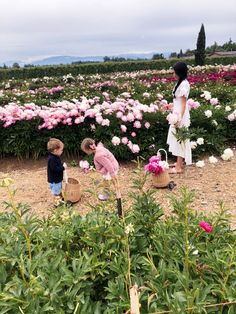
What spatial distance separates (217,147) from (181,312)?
5585mm

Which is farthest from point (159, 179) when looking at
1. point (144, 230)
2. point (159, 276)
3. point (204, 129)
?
point (159, 276)

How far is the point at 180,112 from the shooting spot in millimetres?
5727

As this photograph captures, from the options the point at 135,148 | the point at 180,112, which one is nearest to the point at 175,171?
the point at 135,148

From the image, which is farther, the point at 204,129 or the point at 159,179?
the point at 204,129

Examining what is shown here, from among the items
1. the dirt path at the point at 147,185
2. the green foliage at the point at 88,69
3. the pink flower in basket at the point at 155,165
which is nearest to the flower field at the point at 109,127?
the dirt path at the point at 147,185

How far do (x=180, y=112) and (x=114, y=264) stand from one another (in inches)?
154

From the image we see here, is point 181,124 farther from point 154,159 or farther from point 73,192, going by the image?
point 73,192

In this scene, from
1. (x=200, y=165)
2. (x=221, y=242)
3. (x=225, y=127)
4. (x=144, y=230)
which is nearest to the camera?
(x=221, y=242)

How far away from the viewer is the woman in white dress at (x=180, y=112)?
554cm

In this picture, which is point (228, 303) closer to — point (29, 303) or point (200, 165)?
point (29, 303)

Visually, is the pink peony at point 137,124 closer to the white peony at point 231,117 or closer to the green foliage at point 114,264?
the white peony at point 231,117

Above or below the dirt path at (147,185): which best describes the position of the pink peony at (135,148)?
above

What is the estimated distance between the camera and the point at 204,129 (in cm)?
716

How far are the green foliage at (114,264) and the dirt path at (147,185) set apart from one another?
218cm
